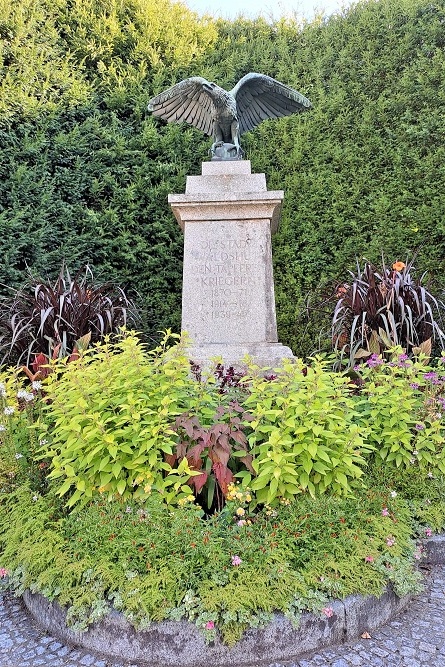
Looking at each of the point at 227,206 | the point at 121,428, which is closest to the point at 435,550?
the point at 121,428

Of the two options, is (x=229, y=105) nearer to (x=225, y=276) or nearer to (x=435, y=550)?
(x=225, y=276)

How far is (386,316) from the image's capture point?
11.9 feet

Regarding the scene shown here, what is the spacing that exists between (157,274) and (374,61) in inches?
137

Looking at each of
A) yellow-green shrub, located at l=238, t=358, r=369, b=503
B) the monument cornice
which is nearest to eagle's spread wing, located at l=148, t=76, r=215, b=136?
the monument cornice

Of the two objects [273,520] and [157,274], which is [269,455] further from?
[157,274]

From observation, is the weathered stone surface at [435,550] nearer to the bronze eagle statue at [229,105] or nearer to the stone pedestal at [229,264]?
the stone pedestal at [229,264]

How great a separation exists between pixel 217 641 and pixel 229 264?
2616 mm

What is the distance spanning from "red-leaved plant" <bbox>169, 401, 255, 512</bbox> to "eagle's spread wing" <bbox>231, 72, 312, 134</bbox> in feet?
9.39

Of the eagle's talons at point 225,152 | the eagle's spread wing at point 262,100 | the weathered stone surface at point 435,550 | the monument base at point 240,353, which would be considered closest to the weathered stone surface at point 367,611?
the weathered stone surface at point 435,550

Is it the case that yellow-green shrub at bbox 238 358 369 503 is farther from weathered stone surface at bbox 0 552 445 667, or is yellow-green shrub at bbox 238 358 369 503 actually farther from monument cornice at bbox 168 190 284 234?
monument cornice at bbox 168 190 284 234

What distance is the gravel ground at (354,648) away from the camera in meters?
1.65

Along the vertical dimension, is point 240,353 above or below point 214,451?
above

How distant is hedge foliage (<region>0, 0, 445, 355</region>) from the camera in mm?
5098

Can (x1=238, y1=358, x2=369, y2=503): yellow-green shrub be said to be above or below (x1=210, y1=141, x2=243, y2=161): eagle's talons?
below
